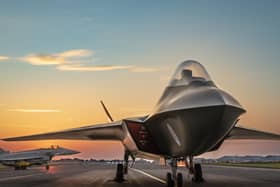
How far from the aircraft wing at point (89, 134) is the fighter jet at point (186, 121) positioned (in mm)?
653

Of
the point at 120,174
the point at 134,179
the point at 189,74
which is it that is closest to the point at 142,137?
the point at 189,74

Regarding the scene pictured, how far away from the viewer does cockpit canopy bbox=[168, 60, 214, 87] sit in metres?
11.2

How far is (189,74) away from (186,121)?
263cm

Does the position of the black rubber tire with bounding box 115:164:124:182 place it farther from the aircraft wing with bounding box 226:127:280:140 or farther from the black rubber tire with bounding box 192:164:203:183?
the aircraft wing with bounding box 226:127:280:140

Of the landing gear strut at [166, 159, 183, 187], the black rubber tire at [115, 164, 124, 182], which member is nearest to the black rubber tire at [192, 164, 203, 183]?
the black rubber tire at [115, 164, 124, 182]

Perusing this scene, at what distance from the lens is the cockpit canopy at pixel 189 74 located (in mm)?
11188

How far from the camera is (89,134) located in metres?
18.0

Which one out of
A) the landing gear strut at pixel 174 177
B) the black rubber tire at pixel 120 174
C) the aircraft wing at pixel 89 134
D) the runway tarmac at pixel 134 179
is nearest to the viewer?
the landing gear strut at pixel 174 177

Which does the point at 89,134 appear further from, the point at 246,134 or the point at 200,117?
the point at 200,117

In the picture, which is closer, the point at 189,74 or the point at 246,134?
the point at 189,74

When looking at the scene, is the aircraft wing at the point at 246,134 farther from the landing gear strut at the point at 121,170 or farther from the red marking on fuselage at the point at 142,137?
the landing gear strut at the point at 121,170

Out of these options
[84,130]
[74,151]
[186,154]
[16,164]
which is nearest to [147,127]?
[186,154]

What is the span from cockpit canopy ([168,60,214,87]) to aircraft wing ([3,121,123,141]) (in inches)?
178

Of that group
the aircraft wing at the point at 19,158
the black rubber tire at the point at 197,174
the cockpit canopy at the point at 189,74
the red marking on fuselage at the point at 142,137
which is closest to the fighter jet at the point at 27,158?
the aircraft wing at the point at 19,158
